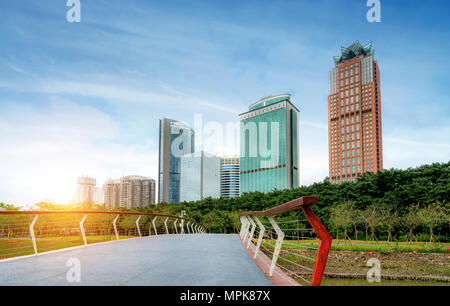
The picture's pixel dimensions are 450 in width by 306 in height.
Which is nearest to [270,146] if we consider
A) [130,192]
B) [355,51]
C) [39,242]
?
[355,51]

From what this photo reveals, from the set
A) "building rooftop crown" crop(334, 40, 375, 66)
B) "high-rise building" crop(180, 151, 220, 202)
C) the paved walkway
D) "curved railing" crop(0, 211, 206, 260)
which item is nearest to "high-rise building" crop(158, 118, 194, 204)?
"high-rise building" crop(180, 151, 220, 202)

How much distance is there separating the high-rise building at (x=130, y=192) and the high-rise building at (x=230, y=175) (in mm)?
36836

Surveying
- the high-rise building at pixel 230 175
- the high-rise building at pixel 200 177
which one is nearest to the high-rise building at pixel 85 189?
the high-rise building at pixel 200 177

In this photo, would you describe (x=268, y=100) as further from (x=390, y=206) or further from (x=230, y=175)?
(x=390, y=206)

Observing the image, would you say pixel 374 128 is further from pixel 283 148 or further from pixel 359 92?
pixel 283 148

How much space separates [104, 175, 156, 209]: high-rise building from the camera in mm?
163125

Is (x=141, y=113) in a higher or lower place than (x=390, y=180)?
higher

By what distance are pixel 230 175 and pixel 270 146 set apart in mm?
41015

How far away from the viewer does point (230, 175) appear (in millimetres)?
163000

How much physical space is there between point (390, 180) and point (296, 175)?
3787 inches

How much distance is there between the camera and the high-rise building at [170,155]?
6378 inches

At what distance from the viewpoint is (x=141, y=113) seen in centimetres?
2572
